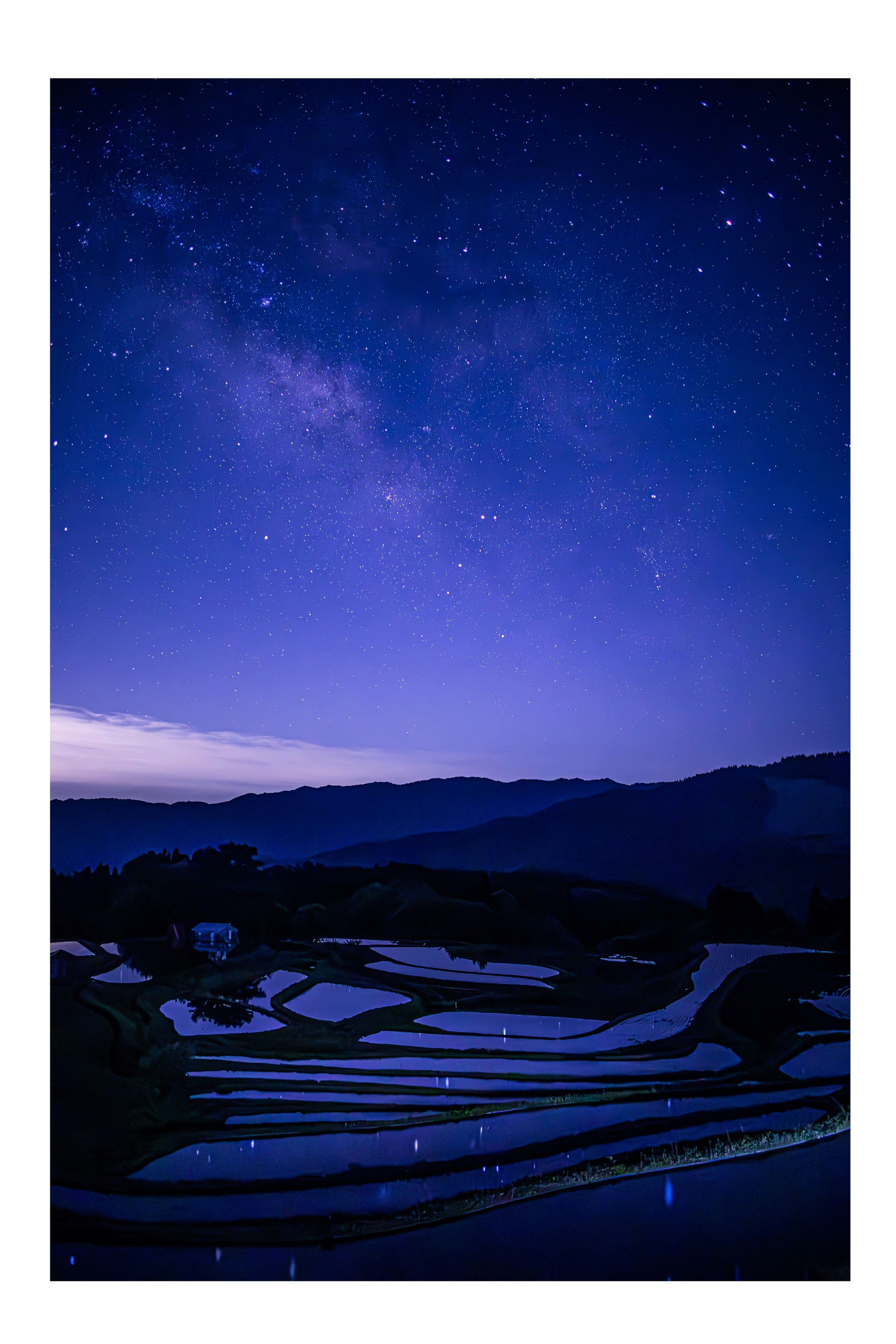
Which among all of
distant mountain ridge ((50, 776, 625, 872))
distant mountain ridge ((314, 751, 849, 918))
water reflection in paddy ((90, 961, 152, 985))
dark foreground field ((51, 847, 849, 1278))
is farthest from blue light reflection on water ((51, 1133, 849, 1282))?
distant mountain ridge ((50, 776, 625, 872))

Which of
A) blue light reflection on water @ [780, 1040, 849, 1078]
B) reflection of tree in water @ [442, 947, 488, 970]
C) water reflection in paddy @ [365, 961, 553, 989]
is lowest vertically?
blue light reflection on water @ [780, 1040, 849, 1078]

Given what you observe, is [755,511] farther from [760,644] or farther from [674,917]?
[674,917]

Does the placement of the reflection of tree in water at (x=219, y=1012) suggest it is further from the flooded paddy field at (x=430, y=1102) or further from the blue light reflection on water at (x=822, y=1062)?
the blue light reflection on water at (x=822, y=1062)

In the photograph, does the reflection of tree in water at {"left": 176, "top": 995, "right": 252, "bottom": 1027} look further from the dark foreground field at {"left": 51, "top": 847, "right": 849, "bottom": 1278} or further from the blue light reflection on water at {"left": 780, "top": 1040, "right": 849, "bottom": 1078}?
the blue light reflection on water at {"left": 780, "top": 1040, "right": 849, "bottom": 1078}

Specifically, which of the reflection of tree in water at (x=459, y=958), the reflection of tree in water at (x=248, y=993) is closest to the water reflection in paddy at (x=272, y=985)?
the reflection of tree in water at (x=248, y=993)

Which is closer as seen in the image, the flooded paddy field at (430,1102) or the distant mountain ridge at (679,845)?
the flooded paddy field at (430,1102)
